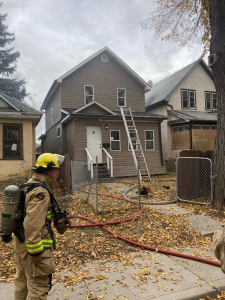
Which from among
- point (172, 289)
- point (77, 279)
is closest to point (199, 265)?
point (172, 289)

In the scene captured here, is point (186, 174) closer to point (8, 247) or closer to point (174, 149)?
point (8, 247)

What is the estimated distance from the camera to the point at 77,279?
324cm

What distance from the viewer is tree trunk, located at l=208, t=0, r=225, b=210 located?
6.72m

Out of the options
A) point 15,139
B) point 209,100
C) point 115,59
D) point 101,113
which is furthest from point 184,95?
point 15,139

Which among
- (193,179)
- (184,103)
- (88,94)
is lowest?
(193,179)

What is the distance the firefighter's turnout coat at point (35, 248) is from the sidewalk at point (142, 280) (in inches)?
28.6

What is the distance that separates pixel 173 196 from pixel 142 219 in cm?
281

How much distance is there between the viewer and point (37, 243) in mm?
2117

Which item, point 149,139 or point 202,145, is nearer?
point 149,139

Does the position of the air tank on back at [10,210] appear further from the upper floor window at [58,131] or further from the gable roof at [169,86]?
the gable roof at [169,86]

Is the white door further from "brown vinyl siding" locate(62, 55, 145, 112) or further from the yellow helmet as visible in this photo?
the yellow helmet

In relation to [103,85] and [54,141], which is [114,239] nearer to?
[103,85]

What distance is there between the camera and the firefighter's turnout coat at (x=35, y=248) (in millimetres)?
2133

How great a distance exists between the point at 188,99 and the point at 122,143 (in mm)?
7985
